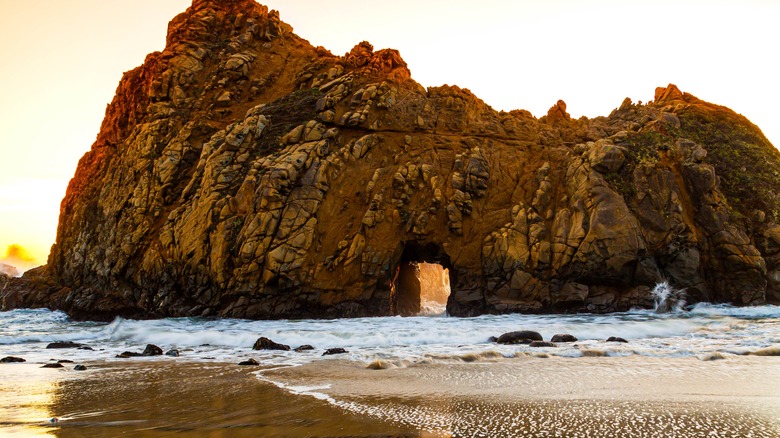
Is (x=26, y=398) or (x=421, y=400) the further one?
(x=26, y=398)

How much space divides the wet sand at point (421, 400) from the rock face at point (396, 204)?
14362mm

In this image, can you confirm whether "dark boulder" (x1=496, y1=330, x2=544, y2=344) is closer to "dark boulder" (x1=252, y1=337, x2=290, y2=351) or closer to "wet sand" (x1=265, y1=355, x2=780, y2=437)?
"wet sand" (x1=265, y1=355, x2=780, y2=437)

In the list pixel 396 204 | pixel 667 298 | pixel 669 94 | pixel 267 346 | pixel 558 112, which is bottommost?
pixel 267 346

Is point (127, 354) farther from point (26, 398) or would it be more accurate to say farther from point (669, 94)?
point (669, 94)

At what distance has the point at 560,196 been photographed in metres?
28.5

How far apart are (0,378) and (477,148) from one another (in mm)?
24932

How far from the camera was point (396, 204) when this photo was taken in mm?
28672

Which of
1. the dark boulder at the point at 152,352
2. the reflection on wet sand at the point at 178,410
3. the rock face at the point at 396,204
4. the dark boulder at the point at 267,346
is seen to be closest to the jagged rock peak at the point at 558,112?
the rock face at the point at 396,204

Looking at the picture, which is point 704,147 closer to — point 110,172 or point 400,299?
point 400,299

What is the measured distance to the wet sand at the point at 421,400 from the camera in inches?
244

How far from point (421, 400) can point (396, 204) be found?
2104 centimetres

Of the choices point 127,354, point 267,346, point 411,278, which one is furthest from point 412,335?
point 411,278

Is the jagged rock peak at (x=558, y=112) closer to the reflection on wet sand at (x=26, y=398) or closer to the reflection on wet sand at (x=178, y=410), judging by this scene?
the reflection on wet sand at (x=178, y=410)

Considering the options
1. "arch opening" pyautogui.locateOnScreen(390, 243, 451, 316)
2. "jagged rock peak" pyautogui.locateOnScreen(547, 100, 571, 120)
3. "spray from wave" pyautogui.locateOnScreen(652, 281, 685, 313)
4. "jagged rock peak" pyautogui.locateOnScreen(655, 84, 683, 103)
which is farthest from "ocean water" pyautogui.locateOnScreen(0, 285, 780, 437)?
"jagged rock peak" pyautogui.locateOnScreen(655, 84, 683, 103)
